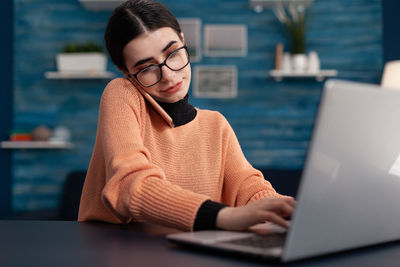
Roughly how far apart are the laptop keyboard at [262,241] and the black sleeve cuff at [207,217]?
10 centimetres

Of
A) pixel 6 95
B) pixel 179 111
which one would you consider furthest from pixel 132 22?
pixel 6 95

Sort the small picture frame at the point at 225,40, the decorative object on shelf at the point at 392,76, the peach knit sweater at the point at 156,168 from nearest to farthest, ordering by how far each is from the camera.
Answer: the peach knit sweater at the point at 156,168 → the decorative object on shelf at the point at 392,76 → the small picture frame at the point at 225,40

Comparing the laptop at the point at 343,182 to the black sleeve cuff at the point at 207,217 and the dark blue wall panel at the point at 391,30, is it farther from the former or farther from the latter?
the dark blue wall panel at the point at 391,30

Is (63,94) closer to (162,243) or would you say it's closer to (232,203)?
(232,203)

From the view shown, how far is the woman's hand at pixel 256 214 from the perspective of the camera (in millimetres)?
623

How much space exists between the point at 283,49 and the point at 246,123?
2.19 feet

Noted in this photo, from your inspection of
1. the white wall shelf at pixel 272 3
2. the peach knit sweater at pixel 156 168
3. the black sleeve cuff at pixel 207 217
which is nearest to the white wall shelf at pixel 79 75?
the white wall shelf at pixel 272 3

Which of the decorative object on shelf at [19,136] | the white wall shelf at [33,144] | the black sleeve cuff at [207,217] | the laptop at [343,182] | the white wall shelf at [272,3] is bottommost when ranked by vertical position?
the white wall shelf at [33,144]

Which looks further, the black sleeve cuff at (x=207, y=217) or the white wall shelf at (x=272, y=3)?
the white wall shelf at (x=272, y=3)

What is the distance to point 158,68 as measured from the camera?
1028 mm

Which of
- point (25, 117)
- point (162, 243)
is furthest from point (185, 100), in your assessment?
point (25, 117)

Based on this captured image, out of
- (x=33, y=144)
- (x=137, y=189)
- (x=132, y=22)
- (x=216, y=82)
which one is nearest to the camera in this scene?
(x=137, y=189)

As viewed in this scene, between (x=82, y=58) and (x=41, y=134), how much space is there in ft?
2.16

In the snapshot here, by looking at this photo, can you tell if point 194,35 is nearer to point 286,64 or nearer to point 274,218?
point 286,64
